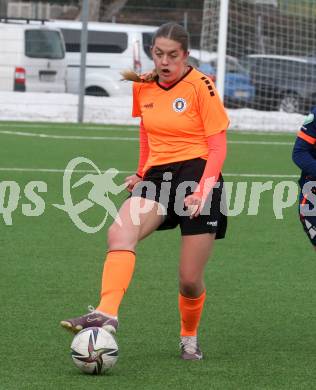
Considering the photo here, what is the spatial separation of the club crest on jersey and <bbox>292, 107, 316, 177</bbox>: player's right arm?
659 mm

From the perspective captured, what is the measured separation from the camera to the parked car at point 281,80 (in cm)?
2369

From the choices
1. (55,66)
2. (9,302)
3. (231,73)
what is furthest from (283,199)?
(55,66)

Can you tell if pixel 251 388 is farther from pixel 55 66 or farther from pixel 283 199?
pixel 55 66

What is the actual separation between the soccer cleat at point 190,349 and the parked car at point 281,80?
55.9 feet

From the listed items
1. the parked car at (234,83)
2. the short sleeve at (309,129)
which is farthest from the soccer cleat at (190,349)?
the parked car at (234,83)

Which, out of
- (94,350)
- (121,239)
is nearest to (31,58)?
(121,239)

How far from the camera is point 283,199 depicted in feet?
44.7

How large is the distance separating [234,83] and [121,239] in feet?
58.1

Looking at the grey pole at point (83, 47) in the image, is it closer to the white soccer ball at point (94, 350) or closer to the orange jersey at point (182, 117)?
the orange jersey at point (182, 117)

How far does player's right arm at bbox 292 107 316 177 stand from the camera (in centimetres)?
660

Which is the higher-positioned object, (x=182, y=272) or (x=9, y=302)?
(x=182, y=272)

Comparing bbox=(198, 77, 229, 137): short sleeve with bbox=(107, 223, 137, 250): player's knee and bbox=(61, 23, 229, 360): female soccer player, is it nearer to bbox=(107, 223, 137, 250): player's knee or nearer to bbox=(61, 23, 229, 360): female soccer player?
bbox=(61, 23, 229, 360): female soccer player

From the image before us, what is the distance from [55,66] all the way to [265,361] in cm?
2073
